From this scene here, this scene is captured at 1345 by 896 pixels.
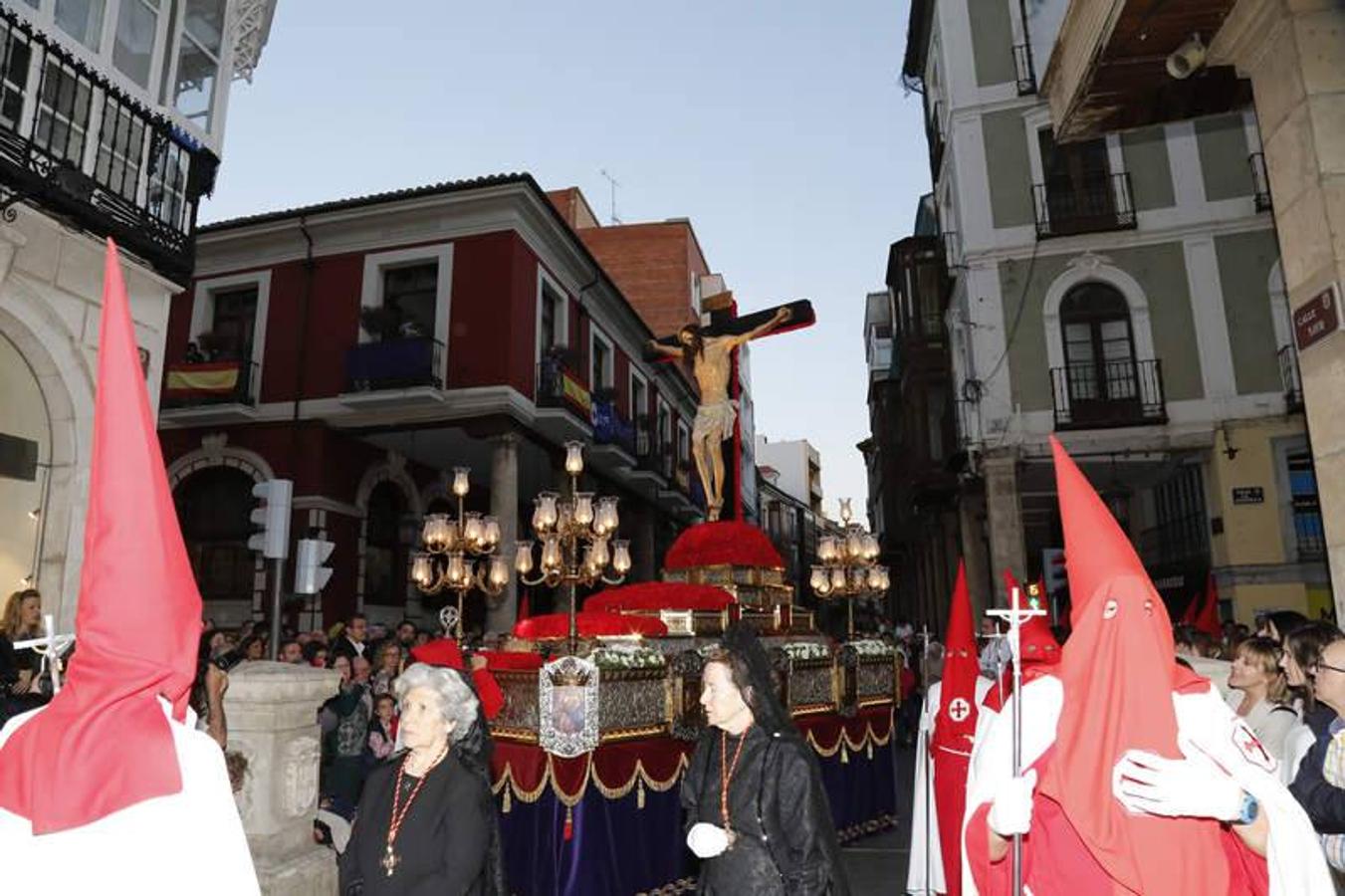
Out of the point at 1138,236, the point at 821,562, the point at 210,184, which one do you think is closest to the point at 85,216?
the point at 210,184

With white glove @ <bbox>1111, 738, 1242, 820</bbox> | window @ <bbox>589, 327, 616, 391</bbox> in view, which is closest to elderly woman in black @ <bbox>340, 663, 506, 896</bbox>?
white glove @ <bbox>1111, 738, 1242, 820</bbox>

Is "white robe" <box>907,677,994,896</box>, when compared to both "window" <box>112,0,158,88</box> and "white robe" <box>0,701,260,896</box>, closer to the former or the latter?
"white robe" <box>0,701,260,896</box>

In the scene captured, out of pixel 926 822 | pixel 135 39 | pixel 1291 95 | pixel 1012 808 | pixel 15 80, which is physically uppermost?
pixel 135 39

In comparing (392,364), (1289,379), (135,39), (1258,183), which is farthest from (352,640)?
(1258,183)

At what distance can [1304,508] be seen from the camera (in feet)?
47.5

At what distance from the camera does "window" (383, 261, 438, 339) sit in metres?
17.8

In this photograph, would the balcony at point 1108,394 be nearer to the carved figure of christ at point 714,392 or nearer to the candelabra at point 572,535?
the carved figure of christ at point 714,392

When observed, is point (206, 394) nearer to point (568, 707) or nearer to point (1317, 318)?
point (568, 707)

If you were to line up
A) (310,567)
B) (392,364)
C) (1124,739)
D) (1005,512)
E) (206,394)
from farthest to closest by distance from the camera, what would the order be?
(206,394) < (392,364) < (1005,512) < (310,567) < (1124,739)

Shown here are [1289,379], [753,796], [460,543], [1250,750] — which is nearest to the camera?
[1250,750]

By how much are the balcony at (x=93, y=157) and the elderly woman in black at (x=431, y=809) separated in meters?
7.42

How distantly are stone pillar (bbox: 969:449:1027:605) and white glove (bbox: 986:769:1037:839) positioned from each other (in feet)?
44.5

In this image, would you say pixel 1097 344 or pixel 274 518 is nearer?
pixel 274 518

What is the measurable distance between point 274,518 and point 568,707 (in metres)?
4.10
